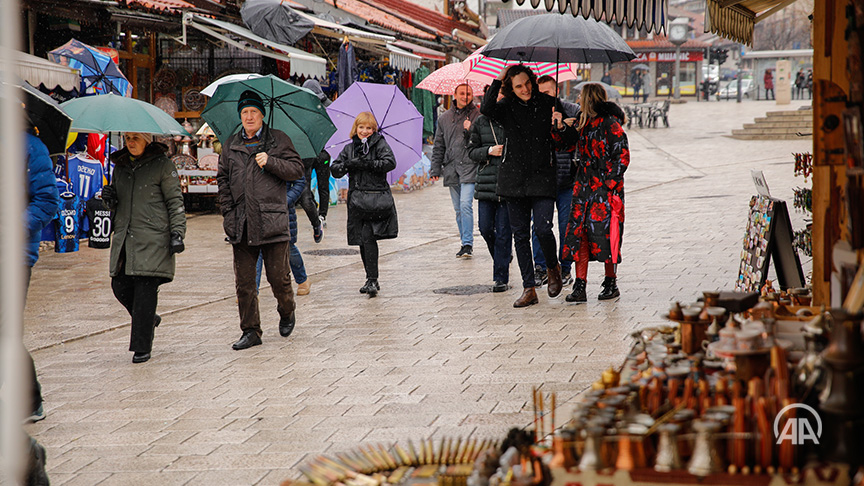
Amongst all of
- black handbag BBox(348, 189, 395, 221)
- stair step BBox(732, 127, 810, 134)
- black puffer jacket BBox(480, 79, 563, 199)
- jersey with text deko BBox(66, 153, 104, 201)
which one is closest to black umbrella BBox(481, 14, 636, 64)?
black puffer jacket BBox(480, 79, 563, 199)

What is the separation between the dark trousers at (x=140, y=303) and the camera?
654 cm

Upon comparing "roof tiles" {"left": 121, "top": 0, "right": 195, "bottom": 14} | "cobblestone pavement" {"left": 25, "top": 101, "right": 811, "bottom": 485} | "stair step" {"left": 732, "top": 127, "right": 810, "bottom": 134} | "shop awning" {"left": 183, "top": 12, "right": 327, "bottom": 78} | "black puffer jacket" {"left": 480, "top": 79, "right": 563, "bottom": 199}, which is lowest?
"cobblestone pavement" {"left": 25, "top": 101, "right": 811, "bottom": 485}

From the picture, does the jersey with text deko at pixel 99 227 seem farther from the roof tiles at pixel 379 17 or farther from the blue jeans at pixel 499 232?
the roof tiles at pixel 379 17

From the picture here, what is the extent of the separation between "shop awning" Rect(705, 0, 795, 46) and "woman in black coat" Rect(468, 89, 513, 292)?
220cm

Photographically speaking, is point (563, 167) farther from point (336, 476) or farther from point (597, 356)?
point (336, 476)

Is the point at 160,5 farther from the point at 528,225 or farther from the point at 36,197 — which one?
the point at 36,197

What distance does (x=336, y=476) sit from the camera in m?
2.95

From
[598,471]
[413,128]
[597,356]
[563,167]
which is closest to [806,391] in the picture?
[598,471]

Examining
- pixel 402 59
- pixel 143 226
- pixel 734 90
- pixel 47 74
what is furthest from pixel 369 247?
pixel 734 90

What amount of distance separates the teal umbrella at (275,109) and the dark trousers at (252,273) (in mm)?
1067

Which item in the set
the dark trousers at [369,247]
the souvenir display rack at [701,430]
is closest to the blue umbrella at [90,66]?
the dark trousers at [369,247]

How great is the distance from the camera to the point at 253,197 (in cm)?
677

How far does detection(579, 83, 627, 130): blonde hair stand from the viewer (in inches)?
298

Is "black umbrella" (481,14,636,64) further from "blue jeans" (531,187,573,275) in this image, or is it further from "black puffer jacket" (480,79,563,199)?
"blue jeans" (531,187,573,275)
